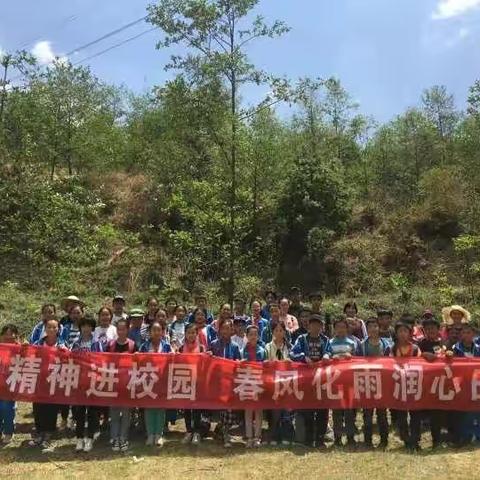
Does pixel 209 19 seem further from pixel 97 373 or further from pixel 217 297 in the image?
pixel 97 373

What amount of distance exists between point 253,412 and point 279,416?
0.37 metres

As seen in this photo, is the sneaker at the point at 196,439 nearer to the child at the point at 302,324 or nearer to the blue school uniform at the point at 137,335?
the blue school uniform at the point at 137,335

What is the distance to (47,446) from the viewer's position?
27.4 feet

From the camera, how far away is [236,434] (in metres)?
8.88

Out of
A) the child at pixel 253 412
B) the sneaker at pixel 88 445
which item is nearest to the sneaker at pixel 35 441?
the sneaker at pixel 88 445

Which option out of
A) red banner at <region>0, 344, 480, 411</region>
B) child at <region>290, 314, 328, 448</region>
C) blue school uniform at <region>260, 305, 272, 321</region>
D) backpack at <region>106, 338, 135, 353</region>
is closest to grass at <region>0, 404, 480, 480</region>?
child at <region>290, 314, 328, 448</region>

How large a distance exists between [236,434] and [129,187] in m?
23.2

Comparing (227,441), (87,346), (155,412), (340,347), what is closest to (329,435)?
(340,347)

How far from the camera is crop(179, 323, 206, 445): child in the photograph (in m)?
8.52

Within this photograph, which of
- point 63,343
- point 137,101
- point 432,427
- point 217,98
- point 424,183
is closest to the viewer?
point 432,427

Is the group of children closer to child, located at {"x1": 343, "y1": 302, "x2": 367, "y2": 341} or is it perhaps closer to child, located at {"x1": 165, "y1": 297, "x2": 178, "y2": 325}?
child, located at {"x1": 343, "y1": 302, "x2": 367, "y2": 341}

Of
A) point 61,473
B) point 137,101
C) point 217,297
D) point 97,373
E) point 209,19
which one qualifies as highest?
point 137,101

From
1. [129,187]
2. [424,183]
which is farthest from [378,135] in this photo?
[129,187]

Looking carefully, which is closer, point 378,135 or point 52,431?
point 52,431
